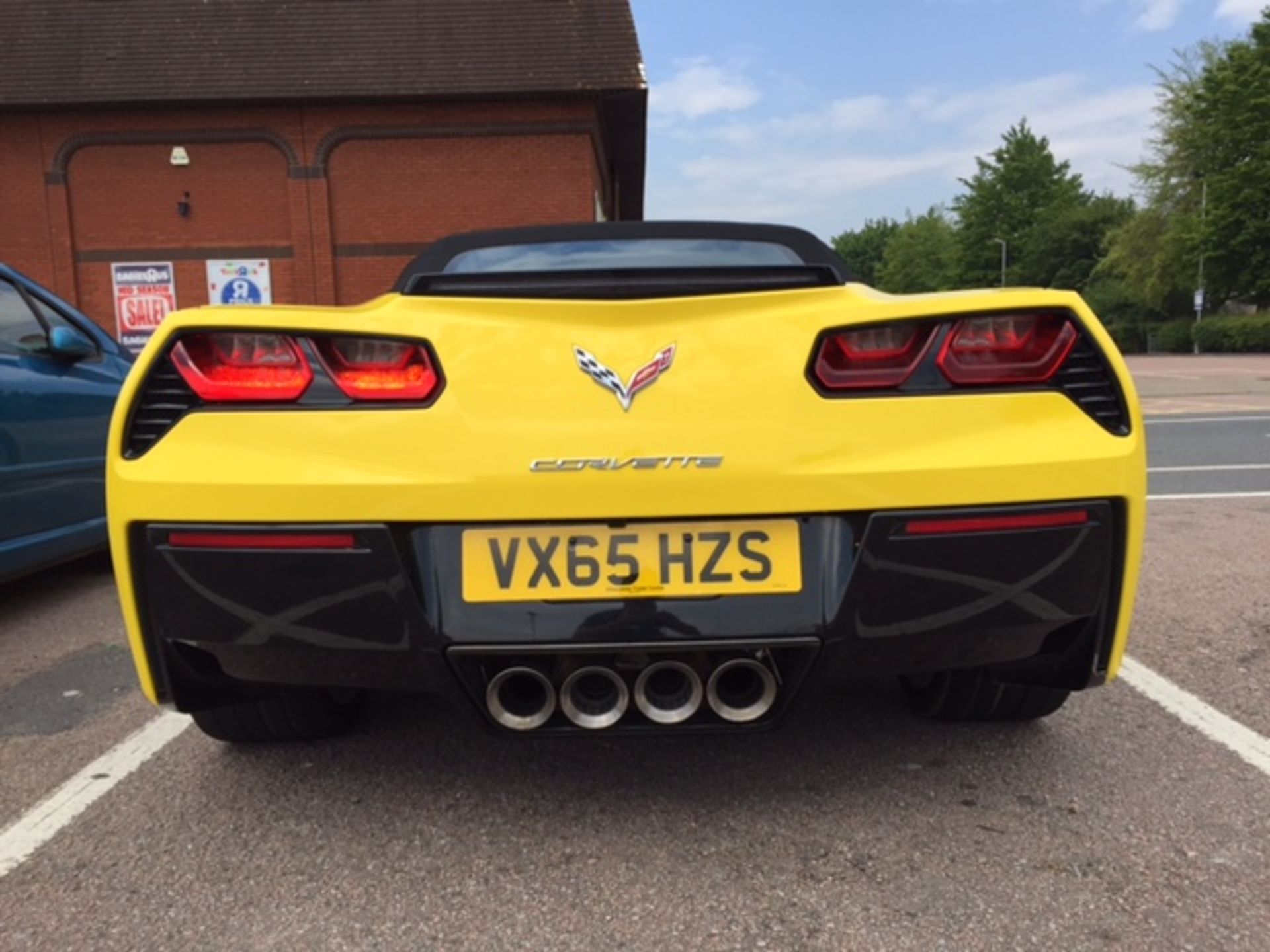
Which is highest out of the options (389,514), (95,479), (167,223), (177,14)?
(177,14)

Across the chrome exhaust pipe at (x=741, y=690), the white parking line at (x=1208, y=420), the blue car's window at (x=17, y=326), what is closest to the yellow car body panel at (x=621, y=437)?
the chrome exhaust pipe at (x=741, y=690)

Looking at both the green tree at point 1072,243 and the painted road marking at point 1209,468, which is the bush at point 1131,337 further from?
the painted road marking at point 1209,468

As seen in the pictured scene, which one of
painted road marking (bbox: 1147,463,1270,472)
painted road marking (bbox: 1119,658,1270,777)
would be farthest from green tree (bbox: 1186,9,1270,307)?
painted road marking (bbox: 1119,658,1270,777)

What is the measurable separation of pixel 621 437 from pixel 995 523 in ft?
2.30

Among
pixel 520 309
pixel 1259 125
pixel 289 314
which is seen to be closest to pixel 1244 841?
pixel 520 309

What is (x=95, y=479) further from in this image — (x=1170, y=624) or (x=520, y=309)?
(x=1170, y=624)

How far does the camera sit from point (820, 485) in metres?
1.71

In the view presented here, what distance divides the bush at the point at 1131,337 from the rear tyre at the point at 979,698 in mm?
48824

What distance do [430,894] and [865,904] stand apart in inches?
31.0

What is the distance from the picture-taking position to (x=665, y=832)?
6.47ft

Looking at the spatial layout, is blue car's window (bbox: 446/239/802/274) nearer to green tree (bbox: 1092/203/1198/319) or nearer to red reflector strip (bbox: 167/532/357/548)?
red reflector strip (bbox: 167/532/357/548)

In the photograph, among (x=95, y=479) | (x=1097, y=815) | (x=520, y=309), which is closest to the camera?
(x=520, y=309)

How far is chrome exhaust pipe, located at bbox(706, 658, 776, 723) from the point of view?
1757 millimetres

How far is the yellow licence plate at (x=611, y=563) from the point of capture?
171 centimetres
